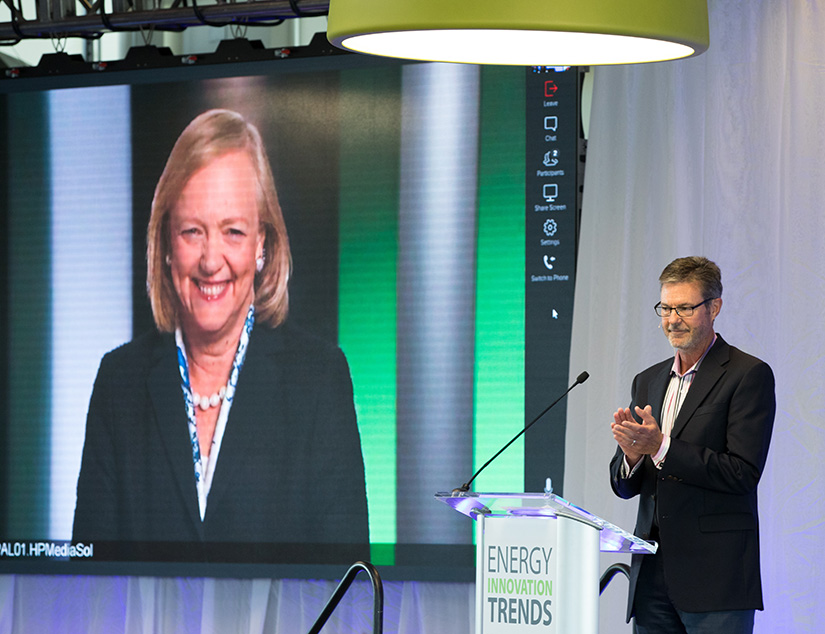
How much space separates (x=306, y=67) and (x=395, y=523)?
186 cm

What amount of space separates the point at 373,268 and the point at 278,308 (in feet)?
1.40

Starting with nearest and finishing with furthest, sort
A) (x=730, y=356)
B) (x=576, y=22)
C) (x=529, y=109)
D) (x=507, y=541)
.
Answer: (x=576, y=22), (x=507, y=541), (x=730, y=356), (x=529, y=109)

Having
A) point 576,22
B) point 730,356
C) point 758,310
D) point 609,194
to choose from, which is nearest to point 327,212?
point 609,194

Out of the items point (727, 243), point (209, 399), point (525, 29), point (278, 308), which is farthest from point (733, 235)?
point (525, 29)

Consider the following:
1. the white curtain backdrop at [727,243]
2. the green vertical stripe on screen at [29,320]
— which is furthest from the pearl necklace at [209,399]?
the white curtain backdrop at [727,243]

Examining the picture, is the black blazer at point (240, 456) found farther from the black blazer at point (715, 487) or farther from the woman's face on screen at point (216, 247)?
the black blazer at point (715, 487)

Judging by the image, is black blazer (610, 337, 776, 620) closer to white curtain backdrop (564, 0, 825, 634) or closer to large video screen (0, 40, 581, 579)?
white curtain backdrop (564, 0, 825, 634)

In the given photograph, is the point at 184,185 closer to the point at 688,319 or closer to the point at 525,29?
the point at 688,319

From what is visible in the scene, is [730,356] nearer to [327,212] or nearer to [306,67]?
[327,212]

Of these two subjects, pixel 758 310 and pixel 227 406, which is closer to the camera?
pixel 758 310

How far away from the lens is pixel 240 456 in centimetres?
502

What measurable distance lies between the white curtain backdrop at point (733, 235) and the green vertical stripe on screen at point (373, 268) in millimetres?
722

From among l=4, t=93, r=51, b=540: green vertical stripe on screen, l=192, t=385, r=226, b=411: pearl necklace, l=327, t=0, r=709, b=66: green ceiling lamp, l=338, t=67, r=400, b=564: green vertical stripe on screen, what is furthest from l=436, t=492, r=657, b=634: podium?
l=4, t=93, r=51, b=540: green vertical stripe on screen

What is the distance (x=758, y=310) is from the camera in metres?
4.43
